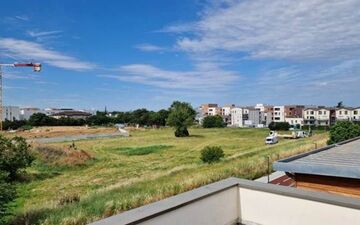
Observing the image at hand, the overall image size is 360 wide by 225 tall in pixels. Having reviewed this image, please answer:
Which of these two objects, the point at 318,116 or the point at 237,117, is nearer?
the point at 318,116

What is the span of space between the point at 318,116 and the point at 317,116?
52cm

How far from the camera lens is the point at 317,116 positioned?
117062 mm

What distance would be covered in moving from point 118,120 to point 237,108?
50.1 meters

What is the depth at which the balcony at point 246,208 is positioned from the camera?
300 centimetres

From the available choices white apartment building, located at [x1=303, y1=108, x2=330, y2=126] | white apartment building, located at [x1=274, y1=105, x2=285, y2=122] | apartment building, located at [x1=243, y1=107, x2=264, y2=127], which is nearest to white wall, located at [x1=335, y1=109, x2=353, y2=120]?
white apartment building, located at [x1=303, y1=108, x2=330, y2=126]

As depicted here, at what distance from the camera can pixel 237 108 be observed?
150125mm

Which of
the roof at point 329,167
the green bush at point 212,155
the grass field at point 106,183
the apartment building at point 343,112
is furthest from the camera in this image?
the apartment building at point 343,112

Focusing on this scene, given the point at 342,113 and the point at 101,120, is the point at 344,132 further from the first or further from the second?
the point at 101,120

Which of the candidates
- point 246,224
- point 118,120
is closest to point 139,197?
point 246,224

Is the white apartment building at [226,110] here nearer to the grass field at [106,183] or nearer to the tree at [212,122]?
the tree at [212,122]

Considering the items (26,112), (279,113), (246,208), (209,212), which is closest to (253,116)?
(279,113)

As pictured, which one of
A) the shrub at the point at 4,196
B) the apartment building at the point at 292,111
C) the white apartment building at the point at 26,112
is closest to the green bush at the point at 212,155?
the shrub at the point at 4,196

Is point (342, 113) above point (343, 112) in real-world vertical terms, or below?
below

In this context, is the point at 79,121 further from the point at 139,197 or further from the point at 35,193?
the point at 139,197
